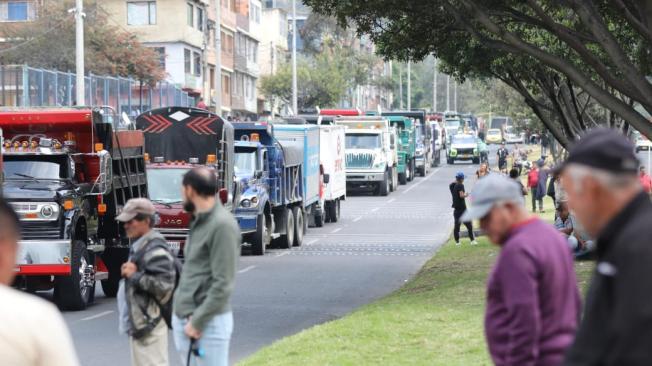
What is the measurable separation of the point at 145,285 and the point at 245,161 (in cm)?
2142

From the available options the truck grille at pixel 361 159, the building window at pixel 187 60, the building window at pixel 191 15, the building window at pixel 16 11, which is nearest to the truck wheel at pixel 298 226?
the truck grille at pixel 361 159

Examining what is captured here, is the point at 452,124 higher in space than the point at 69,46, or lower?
lower

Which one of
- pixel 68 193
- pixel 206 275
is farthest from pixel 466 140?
pixel 206 275

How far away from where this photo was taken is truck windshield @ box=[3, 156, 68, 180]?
781 inches

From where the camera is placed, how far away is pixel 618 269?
4.15 meters

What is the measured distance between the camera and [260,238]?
29.6 m

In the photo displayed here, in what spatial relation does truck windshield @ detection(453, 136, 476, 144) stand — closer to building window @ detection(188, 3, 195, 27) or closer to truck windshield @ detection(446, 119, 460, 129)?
building window @ detection(188, 3, 195, 27)

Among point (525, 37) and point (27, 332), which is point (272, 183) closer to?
point (525, 37)

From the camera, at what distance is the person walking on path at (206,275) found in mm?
8250

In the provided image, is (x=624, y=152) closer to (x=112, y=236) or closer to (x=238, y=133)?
(x=112, y=236)

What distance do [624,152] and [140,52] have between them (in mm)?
57686

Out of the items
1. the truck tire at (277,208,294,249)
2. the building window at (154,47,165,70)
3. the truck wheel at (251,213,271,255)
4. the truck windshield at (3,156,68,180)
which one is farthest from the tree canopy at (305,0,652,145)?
the building window at (154,47,165,70)

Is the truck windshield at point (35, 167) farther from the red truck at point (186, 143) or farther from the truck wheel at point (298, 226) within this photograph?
the truck wheel at point (298, 226)

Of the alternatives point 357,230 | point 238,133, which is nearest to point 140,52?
point 357,230
